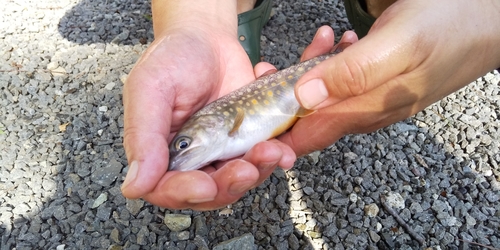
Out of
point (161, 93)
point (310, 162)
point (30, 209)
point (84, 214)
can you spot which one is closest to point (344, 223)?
point (310, 162)

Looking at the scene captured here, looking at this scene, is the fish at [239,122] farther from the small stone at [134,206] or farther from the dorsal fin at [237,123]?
the small stone at [134,206]

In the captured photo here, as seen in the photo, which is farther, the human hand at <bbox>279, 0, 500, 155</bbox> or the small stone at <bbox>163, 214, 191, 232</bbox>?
the small stone at <bbox>163, 214, 191, 232</bbox>

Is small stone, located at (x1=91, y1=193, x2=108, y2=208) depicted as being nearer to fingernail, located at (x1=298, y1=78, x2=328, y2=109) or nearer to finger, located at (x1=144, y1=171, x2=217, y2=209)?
finger, located at (x1=144, y1=171, x2=217, y2=209)

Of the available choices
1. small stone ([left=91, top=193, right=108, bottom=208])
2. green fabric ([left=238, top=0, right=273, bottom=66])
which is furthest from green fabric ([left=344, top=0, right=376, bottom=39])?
small stone ([left=91, top=193, right=108, bottom=208])

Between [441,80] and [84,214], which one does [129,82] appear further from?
[441,80]

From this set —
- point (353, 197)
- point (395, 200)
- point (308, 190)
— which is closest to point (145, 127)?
point (308, 190)

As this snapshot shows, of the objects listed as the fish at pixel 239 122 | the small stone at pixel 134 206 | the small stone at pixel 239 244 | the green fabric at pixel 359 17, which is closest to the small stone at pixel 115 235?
the small stone at pixel 134 206

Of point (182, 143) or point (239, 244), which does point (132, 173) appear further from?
point (239, 244)
